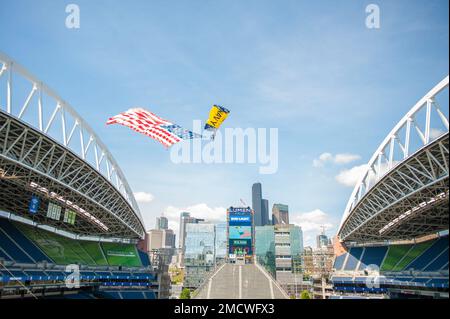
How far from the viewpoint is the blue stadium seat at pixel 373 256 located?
5995 cm

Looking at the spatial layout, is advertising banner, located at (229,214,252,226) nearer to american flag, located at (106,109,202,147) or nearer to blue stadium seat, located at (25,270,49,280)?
blue stadium seat, located at (25,270,49,280)

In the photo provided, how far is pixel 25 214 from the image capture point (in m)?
51.1

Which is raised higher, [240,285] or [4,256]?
[4,256]

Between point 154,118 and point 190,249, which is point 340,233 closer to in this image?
point 154,118

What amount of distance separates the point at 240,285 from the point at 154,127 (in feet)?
122

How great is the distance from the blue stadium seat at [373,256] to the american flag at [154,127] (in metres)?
52.3

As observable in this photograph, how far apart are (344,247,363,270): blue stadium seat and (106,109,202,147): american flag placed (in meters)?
57.2

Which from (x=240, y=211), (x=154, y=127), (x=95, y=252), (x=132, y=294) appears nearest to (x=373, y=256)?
(x=240, y=211)

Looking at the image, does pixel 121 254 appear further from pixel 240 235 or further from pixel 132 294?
pixel 240 235

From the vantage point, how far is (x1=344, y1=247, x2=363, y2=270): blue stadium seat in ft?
218

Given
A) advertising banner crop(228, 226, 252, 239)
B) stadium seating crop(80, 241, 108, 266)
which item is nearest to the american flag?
stadium seating crop(80, 241, 108, 266)

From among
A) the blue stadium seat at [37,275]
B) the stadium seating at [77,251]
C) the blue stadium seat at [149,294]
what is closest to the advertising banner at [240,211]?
the stadium seating at [77,251]

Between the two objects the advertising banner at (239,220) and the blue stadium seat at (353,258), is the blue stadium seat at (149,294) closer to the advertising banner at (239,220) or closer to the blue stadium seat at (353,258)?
the advertising banner at (239,220)

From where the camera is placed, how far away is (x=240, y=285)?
5266 centimetres
